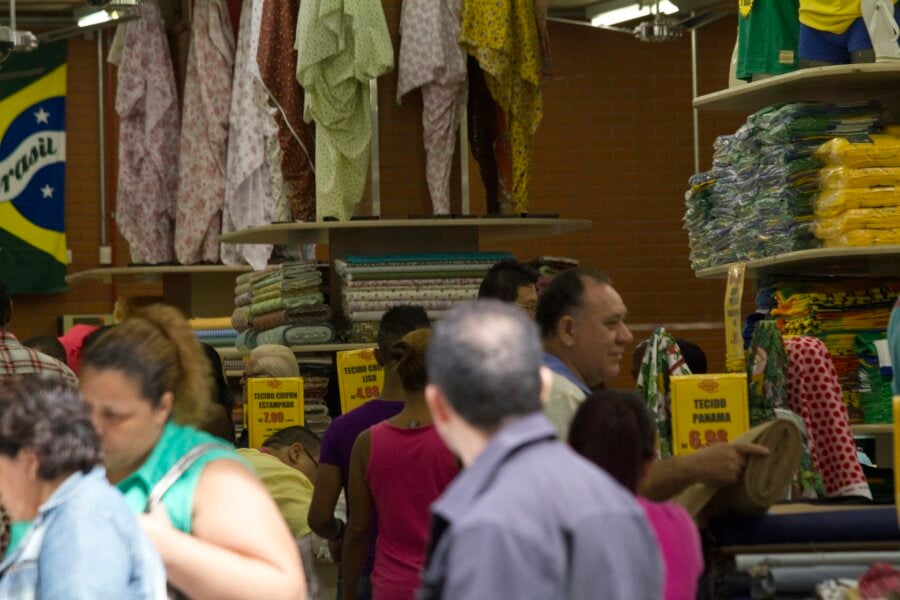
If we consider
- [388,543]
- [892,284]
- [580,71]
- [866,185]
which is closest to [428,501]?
[388,543]

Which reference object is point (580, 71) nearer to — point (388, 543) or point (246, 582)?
point (388, 543)

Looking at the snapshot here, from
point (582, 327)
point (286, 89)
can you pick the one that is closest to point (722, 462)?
point (582, 327)

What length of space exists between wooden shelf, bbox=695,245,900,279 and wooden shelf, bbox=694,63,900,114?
0.60 meters

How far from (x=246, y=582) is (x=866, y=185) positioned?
364cm

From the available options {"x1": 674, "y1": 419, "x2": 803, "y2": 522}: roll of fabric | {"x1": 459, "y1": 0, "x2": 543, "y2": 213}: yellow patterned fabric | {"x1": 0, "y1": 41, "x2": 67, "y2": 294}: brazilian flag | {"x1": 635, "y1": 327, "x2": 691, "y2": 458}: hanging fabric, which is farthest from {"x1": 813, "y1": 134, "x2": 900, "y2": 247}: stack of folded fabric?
{"x1": 0, "y1": 41, "x2": 67, "y2": 294}: brazilian flag

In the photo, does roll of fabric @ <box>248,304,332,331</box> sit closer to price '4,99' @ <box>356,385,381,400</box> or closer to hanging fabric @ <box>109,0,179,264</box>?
price '4,99' @ <box>356,385,381,400</box>

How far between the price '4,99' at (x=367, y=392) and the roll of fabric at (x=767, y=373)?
Answer: 1.79 meters

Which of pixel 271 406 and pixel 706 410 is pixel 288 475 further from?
pixel 706 410

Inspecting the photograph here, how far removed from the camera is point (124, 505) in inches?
98.7

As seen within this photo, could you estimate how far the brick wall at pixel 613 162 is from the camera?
12758mm

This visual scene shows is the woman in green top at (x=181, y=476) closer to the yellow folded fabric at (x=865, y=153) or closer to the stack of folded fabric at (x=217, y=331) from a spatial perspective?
the yellow folded fabric at (x=865, y=153)

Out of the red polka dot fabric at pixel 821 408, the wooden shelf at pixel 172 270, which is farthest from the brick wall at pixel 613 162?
the red polka dot fabric at pixel 821 408

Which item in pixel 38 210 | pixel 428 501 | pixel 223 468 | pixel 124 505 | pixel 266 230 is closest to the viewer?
pixel 124 505

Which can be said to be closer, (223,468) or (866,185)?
(223,468)
